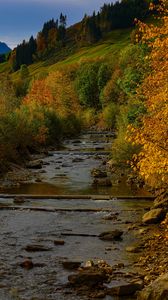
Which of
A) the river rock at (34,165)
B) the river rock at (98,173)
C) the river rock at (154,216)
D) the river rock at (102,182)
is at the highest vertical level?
the river rock at (34,165)

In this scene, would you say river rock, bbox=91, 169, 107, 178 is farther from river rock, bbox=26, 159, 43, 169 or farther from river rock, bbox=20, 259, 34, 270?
river rock, bbox=20, 259, 34, 270

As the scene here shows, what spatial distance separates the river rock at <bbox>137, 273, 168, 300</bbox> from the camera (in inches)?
595

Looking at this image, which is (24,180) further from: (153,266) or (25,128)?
(153,266)

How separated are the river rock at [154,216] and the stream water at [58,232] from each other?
2.82 ft

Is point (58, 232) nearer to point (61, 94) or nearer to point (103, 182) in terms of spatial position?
point (103, 182)

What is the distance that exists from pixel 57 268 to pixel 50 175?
25.9m

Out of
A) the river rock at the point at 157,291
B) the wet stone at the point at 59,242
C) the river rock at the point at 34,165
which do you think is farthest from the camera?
the river rock at the point at 34,165

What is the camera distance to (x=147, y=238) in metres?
23.9

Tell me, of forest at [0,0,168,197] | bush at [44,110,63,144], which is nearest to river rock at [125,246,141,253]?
forest at [0,0,168,197]

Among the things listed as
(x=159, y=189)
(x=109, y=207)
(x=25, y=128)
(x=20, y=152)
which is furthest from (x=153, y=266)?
(x=25, y=128)

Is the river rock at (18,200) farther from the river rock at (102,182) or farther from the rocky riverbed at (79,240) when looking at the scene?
the river rock at (102,182)

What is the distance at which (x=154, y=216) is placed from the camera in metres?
27.0

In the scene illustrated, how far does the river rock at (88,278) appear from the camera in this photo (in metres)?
17.8

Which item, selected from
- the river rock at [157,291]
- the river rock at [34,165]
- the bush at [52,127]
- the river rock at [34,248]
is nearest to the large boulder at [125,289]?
the river rock at [157,291]
